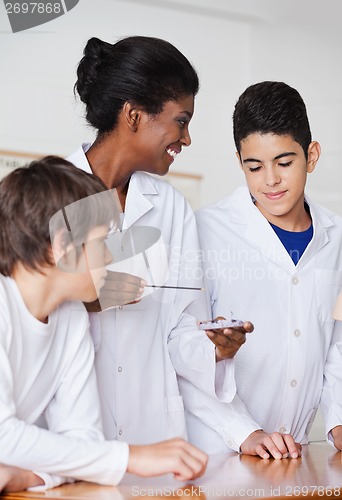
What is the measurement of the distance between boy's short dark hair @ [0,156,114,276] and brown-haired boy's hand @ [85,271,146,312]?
21 centimetres

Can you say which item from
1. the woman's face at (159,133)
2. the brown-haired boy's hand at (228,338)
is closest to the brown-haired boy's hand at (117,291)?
the brown-haired boy's hand at (228,338)

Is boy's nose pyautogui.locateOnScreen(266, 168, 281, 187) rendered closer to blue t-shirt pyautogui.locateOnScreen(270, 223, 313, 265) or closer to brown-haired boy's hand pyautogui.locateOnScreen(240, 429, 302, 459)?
blue t-shirt pyautogui.locateOnScreen(270, 223, 313, 265)

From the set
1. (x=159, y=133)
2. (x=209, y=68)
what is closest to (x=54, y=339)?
(x=159, y=133)

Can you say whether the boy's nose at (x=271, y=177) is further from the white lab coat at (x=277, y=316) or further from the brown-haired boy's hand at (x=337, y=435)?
the brown-haired boy's hand at (x=337, y=435)

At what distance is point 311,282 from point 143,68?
1.86ft

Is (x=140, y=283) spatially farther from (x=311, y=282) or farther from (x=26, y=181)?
(x=311, y=282)

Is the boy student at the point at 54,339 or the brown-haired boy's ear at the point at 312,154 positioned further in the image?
the brown-haired boy's ear at the point at 312,154

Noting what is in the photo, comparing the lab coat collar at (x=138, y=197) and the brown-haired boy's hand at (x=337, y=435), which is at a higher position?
the lab coat collar at (x=138, y=197)

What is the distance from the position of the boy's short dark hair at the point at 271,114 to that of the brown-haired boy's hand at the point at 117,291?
1.52ft

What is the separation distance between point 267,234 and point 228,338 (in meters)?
0.43

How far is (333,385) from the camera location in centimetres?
153

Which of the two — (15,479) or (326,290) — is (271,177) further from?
(15,479)

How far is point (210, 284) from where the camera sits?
1543 mm

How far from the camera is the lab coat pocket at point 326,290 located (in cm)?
157
